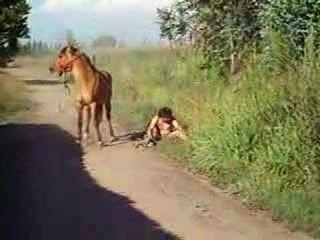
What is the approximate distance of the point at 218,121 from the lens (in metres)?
14.5

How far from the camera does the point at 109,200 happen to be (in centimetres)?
1177

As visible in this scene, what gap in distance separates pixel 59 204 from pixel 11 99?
1819cm

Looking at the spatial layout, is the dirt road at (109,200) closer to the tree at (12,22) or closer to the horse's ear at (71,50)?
the horse's ear at (71,50)

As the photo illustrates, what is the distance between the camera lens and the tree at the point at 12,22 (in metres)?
39.8

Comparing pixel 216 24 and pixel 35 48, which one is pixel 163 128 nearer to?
pixel 216 24

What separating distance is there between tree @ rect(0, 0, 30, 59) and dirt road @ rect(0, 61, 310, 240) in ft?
75.9

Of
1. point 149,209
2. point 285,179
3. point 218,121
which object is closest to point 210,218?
point 149,209

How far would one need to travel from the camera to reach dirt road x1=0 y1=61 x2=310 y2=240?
10.2 meters

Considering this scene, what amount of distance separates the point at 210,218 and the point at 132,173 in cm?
308

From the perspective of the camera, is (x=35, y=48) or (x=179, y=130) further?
(x=35, y=48)

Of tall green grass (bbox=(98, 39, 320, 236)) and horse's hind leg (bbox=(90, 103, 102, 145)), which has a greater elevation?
tall green grass (bbox=(98, 39, 320, 236))

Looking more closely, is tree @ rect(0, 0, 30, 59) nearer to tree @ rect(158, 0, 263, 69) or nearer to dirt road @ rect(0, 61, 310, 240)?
tree @ rect(158, 0, 263, 69)

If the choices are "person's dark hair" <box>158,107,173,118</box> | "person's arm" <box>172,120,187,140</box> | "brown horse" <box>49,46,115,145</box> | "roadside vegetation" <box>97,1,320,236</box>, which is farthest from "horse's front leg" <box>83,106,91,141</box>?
"person's arm" <box>172,120,187,140</box>

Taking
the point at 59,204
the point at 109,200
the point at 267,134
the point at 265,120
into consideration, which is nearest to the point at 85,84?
the point at 265,120
